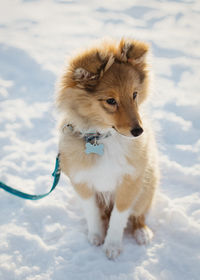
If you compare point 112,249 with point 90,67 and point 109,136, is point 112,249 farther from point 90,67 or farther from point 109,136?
point 90,67

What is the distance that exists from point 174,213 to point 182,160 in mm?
948

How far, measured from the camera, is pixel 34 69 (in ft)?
17.5

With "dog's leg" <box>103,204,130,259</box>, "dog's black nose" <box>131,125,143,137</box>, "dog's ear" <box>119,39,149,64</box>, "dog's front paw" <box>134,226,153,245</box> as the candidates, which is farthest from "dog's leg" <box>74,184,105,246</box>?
"dog's ear" <box>119,39,149,64</box>

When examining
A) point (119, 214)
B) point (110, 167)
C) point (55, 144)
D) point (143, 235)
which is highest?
point (110, 167)

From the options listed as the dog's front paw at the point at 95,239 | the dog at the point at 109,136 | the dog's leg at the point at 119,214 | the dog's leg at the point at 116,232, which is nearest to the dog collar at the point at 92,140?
the dog at the point at 109,136

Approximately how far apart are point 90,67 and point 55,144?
1.91m

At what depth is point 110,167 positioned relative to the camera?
7.28 ft

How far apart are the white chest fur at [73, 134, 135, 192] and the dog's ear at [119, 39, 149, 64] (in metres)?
0.61

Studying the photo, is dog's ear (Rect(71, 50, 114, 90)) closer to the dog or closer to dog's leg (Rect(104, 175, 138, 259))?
the dog

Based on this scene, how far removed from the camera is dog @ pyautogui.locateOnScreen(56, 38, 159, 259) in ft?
6.60

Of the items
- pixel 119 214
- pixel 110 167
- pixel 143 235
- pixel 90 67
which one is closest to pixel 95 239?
pixel 119 214

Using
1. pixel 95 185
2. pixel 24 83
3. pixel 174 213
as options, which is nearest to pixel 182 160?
pixel 174 213

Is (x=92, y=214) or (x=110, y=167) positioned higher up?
(x=110, y=167)

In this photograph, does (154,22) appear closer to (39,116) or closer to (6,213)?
(39,116)
